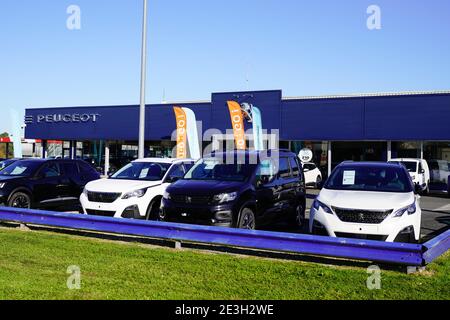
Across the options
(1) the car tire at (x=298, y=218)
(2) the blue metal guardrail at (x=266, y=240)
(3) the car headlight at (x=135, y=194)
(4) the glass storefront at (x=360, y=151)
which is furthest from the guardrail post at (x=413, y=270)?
(4) the glass storefront at (x=360, y=151)

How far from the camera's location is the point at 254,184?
9805 mm

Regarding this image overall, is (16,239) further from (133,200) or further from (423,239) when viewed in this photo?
(423,239)

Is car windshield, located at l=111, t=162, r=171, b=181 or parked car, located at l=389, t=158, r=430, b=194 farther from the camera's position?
parked car, located at l=389, t=158, r=430, b=194

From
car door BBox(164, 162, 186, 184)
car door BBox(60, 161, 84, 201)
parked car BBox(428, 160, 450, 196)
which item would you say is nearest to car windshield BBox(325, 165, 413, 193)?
car door BBox(164, 162, 186, 184)

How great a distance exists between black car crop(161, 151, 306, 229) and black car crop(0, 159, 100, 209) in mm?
4526

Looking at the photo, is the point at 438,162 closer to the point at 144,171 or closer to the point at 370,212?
the point at 144,171

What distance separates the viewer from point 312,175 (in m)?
27.9

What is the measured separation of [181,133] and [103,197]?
14.5m

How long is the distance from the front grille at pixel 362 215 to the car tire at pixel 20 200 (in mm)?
8055

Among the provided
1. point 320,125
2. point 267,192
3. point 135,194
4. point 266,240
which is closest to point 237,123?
point 320,125

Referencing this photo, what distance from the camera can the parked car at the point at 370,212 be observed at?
7.97 meters

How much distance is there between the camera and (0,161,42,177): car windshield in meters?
13.1

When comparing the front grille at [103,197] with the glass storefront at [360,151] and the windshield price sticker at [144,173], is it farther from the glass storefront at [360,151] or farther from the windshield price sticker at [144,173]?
the glass storefront at [360,151]

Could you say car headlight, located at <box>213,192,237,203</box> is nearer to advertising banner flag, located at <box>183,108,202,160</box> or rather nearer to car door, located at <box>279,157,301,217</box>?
car door, located at <box>279,157,301,217</box>
